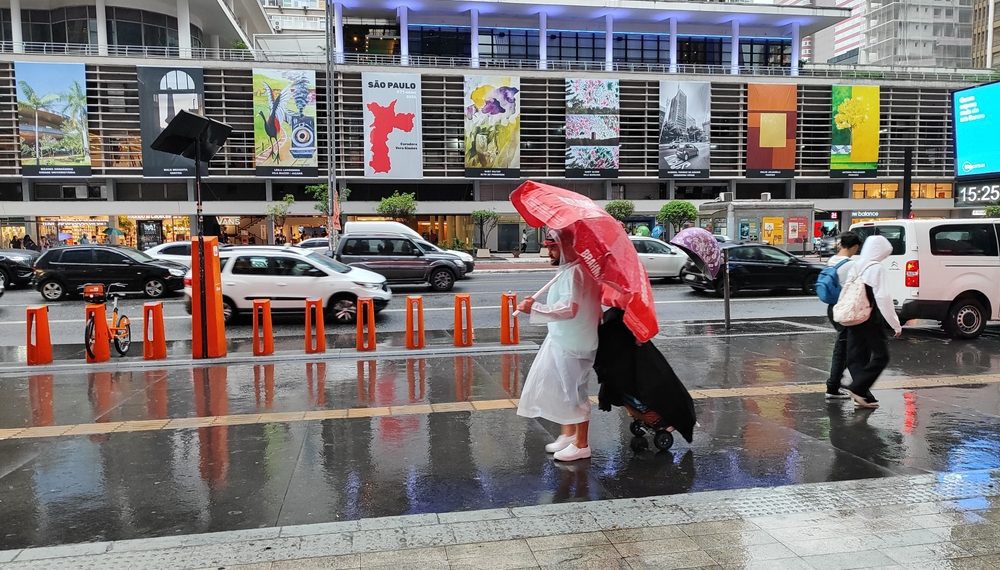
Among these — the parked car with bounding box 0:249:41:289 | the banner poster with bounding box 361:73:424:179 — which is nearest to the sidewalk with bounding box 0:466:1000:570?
the parked car with bounding box 0:249:41:289

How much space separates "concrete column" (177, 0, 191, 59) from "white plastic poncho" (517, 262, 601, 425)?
47.2 m

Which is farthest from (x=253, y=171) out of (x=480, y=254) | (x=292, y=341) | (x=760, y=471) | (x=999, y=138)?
(x=760, y=471)

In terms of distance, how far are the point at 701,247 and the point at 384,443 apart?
521 cm

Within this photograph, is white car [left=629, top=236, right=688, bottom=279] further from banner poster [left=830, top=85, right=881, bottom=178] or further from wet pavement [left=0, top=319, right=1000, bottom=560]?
banner poster [left=830, top=85, right=881, bottom=178]

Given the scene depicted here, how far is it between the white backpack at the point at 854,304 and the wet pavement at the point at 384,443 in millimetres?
904

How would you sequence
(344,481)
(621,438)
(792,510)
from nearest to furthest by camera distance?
1. (792,510)
2. (344,481)
3. (621,438)

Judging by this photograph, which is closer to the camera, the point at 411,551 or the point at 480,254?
the point at 411,551

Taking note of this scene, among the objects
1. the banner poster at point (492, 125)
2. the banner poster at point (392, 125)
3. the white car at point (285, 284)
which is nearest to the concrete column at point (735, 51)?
the banner poster at point (492, 125)

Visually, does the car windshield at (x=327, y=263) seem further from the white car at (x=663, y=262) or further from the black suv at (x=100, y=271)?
the white car at (x=663, y=262)

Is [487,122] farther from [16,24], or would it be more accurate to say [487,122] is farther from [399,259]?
[399,259]

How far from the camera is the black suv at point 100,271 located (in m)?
17.5

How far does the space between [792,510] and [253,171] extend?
45961mm

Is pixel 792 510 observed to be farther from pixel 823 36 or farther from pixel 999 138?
pixel 823 36

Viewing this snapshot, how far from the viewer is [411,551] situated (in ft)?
11.5
